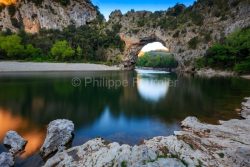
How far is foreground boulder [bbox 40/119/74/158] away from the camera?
11508mm

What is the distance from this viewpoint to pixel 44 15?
100 meters

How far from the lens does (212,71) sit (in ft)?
224

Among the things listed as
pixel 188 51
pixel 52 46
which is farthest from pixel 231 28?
pixel 52 46

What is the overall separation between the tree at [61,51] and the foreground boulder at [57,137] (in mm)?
71495

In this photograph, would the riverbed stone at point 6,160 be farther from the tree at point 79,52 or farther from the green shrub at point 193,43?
the green shrub at point 193,43

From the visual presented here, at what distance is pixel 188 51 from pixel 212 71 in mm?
17964

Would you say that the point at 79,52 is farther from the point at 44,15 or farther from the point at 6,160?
the point at 6,160

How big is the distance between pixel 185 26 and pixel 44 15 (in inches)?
2255

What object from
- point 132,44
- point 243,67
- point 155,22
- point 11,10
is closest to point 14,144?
point 243,67

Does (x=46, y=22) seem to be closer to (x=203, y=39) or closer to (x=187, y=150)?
(x=203, y=39)

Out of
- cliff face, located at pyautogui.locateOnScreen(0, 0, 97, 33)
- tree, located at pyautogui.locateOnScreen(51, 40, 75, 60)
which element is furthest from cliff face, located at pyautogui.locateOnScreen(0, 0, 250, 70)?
tree, located at pyautogui.locateOnScreen(51, 40, 75, 60)

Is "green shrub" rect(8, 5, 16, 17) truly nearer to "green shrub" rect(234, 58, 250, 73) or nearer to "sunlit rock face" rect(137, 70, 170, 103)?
"sunlit rock face" rect(137, 70, 170, 103)

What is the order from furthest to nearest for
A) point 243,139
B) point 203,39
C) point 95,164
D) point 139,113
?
point 203,39
point 139,113
point 243,139
point 95,164

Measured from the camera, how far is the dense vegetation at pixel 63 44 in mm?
75050
